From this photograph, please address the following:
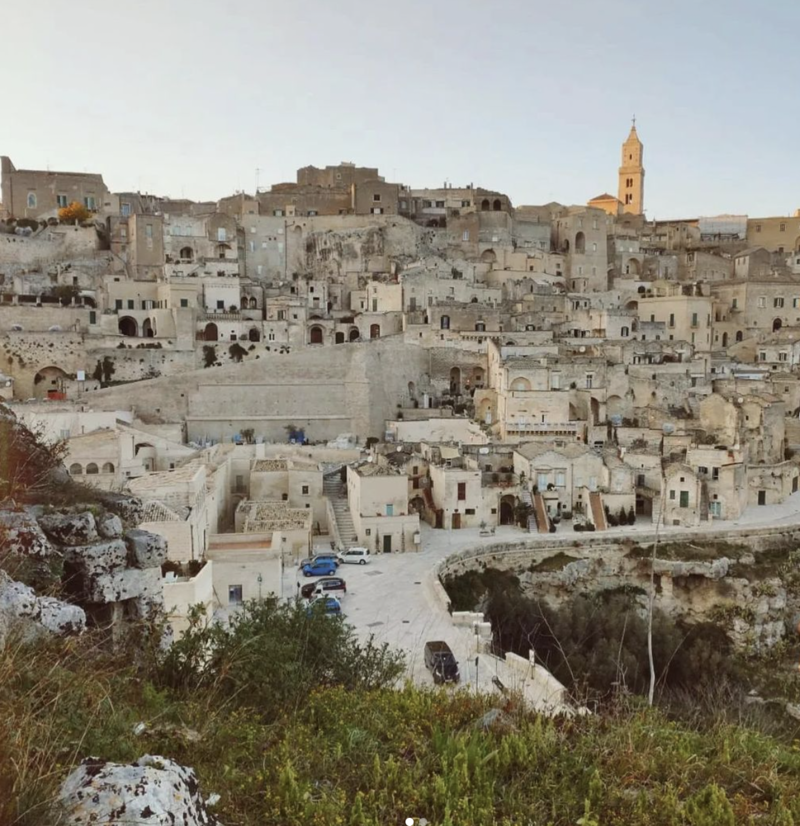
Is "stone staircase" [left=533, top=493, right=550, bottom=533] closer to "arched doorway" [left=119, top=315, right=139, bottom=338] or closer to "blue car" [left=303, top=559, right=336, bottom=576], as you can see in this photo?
"blue car" [left=303, top=559, right=336, bottom=576]

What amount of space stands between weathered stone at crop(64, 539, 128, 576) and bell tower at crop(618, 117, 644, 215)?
240 ft

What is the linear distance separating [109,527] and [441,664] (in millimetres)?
6467

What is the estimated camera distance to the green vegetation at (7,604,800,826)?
326cm

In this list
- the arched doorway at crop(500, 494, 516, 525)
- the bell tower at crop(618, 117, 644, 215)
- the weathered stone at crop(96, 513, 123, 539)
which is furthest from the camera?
the bell tower at crop(618, 117, 644, 215)

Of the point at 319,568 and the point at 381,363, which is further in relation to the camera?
the point at 381,363

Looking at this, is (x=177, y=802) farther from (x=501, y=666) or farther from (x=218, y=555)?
(x=218, y=555)

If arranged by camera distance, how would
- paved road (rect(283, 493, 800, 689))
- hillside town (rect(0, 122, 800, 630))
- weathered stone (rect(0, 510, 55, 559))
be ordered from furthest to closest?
hillside town (rect(0, 122, 800, 630)) < paved road (rect(283, 493, 800, 689)) < weathered stone (rect(0, 510, 55, 559))

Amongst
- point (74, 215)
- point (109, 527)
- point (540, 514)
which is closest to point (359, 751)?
point (109, 527)

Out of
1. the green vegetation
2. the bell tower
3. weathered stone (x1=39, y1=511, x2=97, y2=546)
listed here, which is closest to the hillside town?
weathered stone (x1=39, y1=511, x2=97, y2=546)

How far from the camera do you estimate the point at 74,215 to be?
4319 cm

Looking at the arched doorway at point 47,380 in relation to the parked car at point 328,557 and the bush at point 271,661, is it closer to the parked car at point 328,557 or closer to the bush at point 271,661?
the parked car at point 328,557

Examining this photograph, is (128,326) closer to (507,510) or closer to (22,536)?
(507,510)

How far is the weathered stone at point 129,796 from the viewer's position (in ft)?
7.97

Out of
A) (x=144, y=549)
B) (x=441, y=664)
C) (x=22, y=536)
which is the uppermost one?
(x=22, y=536)
